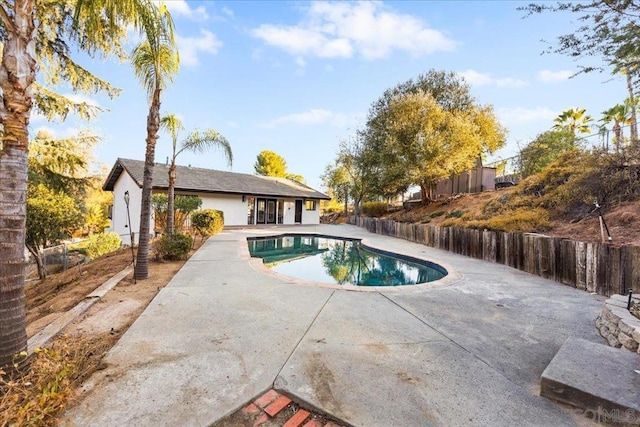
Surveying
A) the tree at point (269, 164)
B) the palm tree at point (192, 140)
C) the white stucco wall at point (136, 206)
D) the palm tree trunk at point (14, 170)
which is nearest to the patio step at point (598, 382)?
the palm tree trunk at point (14, 170)

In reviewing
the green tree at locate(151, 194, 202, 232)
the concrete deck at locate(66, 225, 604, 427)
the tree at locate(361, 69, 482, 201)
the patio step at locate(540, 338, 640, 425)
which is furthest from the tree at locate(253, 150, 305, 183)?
the patio step at locate(540, 338, 640, 425)

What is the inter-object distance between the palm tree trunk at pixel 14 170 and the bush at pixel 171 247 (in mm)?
5815

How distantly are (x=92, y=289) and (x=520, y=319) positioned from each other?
297 inches

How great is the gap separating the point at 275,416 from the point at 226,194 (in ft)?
62.2

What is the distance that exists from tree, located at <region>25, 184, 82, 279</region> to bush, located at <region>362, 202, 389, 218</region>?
20.9 metres

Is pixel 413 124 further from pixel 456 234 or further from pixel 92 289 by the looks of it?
pixel 92 289

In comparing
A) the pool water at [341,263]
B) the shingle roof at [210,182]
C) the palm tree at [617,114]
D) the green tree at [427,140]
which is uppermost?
the palm tree at [617,114]

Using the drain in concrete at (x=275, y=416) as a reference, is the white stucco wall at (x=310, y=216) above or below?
above

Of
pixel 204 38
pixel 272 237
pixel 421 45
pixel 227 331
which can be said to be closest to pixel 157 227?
pixel 272 237

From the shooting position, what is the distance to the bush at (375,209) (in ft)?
84.9

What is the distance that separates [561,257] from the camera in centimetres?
649

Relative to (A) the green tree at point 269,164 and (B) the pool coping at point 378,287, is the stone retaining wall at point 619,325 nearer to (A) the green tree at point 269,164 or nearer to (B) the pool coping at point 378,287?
(B) the pool coping at point 378,287

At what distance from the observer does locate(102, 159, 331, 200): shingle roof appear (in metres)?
17.1

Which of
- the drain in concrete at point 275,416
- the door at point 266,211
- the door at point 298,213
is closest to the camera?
the drain in concrete at point 275,416
